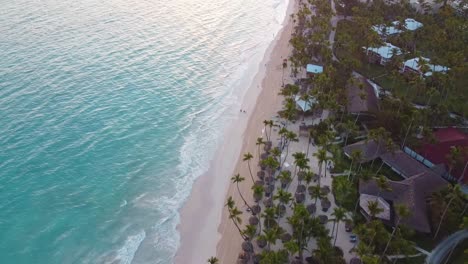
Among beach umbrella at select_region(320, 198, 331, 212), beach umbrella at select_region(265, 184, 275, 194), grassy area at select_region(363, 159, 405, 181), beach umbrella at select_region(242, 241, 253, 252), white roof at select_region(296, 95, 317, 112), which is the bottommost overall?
grassy area at select_region(363, 159, 405, 181)

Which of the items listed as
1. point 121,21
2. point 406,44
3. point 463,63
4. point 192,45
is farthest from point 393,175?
point 121,21

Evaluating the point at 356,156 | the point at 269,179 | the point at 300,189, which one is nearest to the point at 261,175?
the point at 269,179

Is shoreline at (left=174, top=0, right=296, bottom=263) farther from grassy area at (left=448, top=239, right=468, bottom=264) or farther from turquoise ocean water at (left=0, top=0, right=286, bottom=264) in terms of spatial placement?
grassy area at (left=448, top=239, right=468, bottom=264)

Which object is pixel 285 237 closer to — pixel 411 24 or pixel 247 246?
pixel 247 246

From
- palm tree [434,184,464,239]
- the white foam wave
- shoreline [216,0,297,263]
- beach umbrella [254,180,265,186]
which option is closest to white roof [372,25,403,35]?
shoreline [216,0,297,263]

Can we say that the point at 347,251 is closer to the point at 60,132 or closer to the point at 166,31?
the point at 60,132

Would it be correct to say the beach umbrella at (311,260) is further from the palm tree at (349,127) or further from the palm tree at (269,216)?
the palm tree at (349,127)
